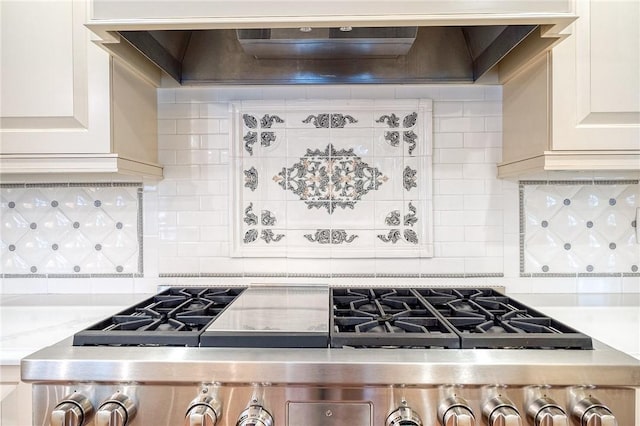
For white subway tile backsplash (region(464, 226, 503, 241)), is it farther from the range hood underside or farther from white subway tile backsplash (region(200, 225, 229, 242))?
white subway tile backsplash (region(200, 225, 229, 242))

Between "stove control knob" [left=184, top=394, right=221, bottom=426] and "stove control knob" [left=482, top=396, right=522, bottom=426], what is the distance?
51 centimetres

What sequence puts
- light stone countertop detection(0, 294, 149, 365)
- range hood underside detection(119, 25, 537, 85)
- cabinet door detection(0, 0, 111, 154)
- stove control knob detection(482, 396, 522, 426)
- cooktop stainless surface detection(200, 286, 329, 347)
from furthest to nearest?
range hood underside detection(119, 25, 537, 85), cabinet door detection(0, 0, 111, 154), light stone countertop detection(0, 294, 149, 365), cooktop stainless surface detection(200, 286, 329, 347), stove control knob detection(482, 396, 522, 426)

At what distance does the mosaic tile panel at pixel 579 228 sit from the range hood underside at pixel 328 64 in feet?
1.66

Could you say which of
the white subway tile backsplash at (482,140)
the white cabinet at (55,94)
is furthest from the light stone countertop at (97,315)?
the white subway tile backsplash at (482,140)

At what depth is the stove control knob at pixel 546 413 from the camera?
2.36ft

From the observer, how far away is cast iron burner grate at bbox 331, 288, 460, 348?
0.84 meters

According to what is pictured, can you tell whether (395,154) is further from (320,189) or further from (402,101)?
(320,189)

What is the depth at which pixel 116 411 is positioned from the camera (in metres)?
0.75

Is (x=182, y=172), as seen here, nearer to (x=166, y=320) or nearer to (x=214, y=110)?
(x=214, y=110)

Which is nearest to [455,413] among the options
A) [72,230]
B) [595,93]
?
[595,93]

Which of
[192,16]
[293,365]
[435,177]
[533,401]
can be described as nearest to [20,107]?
[192,16]

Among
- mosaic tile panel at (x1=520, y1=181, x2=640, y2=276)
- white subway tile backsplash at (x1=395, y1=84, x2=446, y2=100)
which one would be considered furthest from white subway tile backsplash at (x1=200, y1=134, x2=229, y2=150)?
mosaic tile panel at (x1=520, y1=181, x2=640, y2=276)

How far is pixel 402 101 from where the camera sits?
1.40m

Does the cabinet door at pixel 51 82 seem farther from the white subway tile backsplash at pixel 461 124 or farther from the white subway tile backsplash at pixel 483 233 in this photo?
the white subway tile backsplash at pixel 483 233
